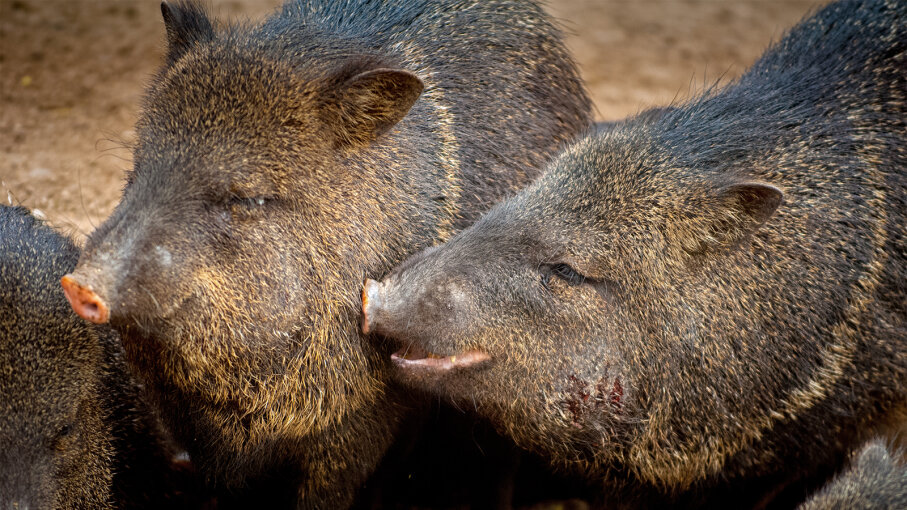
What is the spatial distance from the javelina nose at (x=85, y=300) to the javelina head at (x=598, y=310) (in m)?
0.80

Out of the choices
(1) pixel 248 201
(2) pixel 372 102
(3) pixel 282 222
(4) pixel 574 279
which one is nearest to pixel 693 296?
(4) pixel 574 279

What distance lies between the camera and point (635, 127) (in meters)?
3.58

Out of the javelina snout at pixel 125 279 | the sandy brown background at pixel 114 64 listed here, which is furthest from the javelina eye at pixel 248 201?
the sandy brown background at pixel 114 64

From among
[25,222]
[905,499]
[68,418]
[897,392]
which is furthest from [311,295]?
[897,392]

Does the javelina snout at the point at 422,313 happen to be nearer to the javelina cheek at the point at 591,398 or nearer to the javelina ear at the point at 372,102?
the javelina cheek at the point at 591,398

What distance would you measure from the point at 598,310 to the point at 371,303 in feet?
2.43

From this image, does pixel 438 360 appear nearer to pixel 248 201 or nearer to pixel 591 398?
pixel 591 398

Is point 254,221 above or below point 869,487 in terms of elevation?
above

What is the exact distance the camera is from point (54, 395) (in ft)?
10.8

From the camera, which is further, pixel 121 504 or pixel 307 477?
pixel 121 504

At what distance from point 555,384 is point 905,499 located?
1.08m

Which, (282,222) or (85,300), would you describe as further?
(282,222)

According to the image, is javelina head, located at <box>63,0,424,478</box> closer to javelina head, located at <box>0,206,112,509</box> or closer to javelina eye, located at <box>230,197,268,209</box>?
javelina eye, located at <box>230,197,268,209</box>

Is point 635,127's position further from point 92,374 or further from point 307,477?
point 92,374
